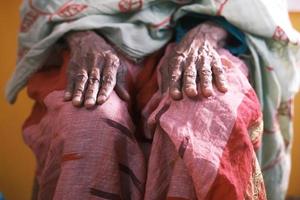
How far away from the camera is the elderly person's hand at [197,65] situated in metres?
0.62

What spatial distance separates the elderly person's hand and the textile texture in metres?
0.02

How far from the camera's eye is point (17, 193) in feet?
4.24

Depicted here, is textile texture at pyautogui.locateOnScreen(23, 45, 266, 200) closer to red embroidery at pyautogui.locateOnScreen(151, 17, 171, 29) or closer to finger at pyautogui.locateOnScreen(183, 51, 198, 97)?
finger at pyautogui.locateOnScreen(183, 51, 198, 97)

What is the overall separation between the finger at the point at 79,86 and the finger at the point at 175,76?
13 cm

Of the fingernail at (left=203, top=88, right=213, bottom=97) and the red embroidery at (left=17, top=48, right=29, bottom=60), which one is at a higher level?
the fingernail at (left=203, top=88, right=213, bottom=97)

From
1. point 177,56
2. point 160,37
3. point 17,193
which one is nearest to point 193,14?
point 160,37

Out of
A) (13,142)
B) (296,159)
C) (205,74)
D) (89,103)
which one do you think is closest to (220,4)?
(205,74)

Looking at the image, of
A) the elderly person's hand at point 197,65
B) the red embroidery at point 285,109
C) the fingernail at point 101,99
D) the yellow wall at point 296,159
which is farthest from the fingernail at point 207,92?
the yellow wall at point 296,159

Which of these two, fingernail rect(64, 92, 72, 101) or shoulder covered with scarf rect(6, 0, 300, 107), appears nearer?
fingernail rect(64, 92, 72, 101)

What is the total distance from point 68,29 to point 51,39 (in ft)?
0.12

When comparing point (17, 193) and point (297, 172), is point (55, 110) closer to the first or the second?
point (17, 193)

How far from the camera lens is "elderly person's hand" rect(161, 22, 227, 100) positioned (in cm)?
62

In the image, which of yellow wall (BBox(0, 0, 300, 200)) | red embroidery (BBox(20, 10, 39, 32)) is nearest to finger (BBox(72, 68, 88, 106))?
red embroidery (BBox(20, 10, 39, 32))

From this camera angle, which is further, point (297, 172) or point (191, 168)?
point (297, 172)
